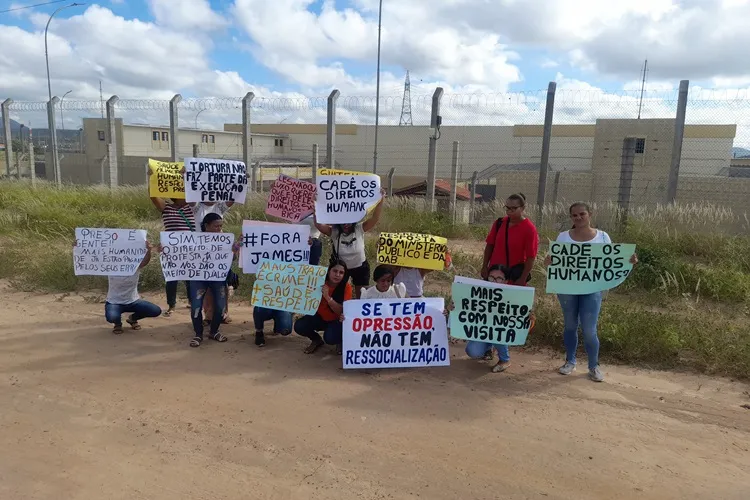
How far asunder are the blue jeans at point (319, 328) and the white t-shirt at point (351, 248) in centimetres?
60

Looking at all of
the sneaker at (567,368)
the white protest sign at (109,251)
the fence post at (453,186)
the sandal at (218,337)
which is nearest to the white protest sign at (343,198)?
the sandal at (218,337)

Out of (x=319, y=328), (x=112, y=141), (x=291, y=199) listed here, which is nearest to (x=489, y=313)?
(x=319, y=328)

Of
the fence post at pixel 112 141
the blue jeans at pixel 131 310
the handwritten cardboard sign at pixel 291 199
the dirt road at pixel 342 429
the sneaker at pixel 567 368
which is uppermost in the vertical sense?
the fence post at pixel 112 141

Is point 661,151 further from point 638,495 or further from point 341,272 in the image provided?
point 638,495

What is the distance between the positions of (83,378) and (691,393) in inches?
201

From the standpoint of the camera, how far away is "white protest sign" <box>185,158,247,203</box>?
5.87 meters

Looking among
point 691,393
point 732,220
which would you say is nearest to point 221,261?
point 691,393

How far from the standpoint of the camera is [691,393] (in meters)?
4.43

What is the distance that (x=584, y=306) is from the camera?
4.70 m

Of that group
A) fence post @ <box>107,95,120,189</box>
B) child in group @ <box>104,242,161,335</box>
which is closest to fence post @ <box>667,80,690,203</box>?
child in group @ <box>104,242,161,335</box>

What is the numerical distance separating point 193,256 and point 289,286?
44.8 inches

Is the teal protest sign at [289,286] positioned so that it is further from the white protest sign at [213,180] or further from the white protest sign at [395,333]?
the white protest sign at [213,180]

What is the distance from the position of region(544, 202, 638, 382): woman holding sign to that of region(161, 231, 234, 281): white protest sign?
3264 millimetres

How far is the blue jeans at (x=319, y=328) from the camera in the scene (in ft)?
16.9
